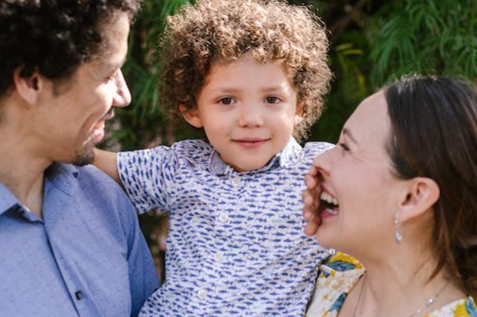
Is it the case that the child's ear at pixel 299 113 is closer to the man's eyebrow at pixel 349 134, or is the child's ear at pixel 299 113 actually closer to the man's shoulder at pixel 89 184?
the man's eyebrow at pixel 349 134

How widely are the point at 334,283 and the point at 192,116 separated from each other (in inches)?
29.0

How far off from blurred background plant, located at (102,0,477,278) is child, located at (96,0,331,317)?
435 mm

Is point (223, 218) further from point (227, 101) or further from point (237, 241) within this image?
point (227, 101)

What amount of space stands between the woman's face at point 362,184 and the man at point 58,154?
0.63 meters

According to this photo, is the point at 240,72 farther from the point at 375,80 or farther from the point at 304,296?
the point at 375,80

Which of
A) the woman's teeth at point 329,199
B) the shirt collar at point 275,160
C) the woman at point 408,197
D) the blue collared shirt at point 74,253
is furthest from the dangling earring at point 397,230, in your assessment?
the blue collared shirt at point 74,253

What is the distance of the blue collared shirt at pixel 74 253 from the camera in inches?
91.8

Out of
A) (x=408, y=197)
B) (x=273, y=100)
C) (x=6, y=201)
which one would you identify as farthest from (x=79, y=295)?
(x=408, y=197)

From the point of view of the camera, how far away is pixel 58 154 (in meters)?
2.45

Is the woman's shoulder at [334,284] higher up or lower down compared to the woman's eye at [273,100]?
lower down

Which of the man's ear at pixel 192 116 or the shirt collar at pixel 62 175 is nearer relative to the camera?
the shirt collar at pixel 62 175

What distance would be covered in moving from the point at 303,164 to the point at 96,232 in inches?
25.3

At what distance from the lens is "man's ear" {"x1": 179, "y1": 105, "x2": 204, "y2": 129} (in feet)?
9.53

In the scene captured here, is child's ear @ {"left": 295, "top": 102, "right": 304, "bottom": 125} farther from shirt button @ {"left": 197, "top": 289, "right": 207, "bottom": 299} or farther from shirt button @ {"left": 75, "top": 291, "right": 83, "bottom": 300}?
shirt button @ {"left": 75, "top": 291, "right": 83, "bottom": 300}
